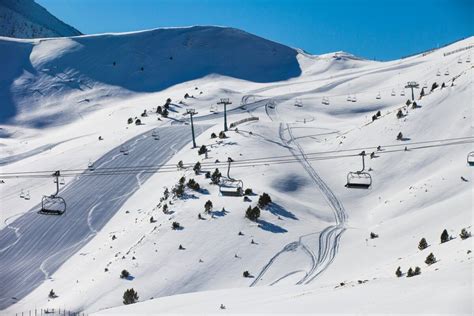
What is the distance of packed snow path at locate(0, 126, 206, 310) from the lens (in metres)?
47.0

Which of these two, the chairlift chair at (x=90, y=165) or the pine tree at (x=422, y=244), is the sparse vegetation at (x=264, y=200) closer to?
the pine tree at (x=422, y=244)

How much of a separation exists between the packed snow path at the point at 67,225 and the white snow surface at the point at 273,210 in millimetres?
244

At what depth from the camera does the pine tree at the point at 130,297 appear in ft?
122

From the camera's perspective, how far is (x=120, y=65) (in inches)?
5463

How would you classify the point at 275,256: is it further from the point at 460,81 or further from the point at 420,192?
Result: the point at 460,81

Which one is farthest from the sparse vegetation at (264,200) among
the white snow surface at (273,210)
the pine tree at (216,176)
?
the pine tree at (216,176)

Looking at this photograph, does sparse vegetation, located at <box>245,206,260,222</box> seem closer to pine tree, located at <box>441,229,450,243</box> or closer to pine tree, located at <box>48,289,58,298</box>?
pine tree, located at <box>441,229,450,243</box>

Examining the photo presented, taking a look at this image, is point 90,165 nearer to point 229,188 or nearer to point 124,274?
point 229,188

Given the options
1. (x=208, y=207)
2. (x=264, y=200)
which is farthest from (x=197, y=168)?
(x=208, y=207)

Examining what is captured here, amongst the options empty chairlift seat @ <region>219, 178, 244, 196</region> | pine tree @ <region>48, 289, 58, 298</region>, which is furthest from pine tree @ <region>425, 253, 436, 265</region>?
pine tree @ <region>48, 289, 58, 298</region>

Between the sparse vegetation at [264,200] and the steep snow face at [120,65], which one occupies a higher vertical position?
the steep snow face at [120,65]

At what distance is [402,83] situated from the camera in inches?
4220

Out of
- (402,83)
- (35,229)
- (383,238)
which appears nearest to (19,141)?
(35,229)

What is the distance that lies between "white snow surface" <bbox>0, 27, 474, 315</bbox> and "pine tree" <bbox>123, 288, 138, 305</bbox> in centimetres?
62
